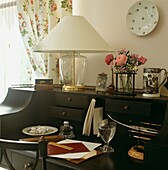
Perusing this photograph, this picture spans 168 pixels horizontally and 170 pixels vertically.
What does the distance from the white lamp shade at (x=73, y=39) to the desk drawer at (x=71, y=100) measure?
0.30m

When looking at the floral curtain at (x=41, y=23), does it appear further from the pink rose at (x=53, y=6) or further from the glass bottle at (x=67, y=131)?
the glass bottle at (x=67, y=131)

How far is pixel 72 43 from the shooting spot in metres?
1.72

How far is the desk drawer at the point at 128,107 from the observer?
142 centimetres

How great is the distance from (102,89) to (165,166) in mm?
714

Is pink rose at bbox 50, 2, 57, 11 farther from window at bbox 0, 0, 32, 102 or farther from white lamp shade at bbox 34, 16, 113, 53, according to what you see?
window at bbox 0, 0, 32, 102

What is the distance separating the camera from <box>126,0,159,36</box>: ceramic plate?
174cm

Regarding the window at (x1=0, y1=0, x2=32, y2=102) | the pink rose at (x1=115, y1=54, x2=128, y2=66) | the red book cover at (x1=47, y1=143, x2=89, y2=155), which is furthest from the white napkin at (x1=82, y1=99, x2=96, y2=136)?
the window at (x1=0, y1=0, x2=32, y2=102)

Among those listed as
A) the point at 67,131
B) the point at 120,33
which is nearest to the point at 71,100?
the point at 67,131

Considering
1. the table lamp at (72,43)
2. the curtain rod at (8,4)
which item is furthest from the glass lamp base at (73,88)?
the curtain rod at (8,4)

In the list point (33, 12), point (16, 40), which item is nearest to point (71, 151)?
point (33, 12)

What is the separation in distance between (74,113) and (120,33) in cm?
66

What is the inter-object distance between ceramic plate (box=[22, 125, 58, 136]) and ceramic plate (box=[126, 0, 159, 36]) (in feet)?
2.82

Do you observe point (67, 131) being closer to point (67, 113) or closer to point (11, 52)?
point (67, 113)

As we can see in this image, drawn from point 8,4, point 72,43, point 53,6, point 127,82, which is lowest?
point 127,82
